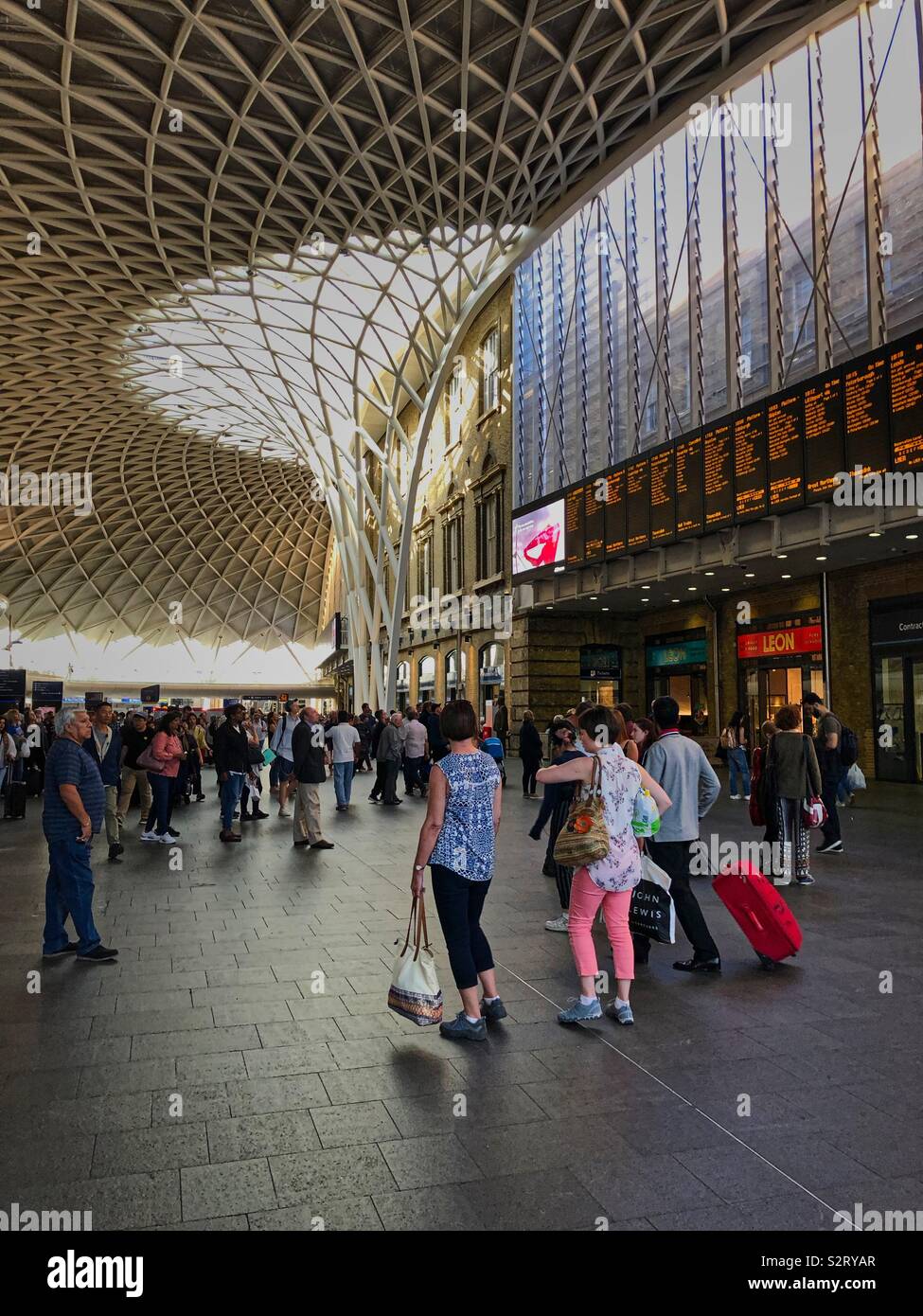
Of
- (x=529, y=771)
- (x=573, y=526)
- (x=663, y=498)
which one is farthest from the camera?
(x=573, y=526)

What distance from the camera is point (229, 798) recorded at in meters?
12.8

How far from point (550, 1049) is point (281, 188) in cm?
2234

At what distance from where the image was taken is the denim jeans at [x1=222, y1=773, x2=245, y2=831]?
12.7 metres

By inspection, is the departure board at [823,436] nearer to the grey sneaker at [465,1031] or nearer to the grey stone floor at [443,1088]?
the grey stone floor at [443,1088]

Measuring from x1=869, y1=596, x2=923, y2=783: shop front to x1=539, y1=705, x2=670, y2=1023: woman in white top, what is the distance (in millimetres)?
14830

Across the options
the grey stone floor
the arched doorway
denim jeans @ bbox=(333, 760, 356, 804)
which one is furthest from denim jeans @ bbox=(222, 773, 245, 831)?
the arched doorway

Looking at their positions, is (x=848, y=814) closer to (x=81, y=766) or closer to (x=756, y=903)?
(x=756, y=903)

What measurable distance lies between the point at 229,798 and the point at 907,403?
463 inches

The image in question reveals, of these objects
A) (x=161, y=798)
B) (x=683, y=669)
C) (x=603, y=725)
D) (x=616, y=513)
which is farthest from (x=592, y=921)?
(x=683, y=669)

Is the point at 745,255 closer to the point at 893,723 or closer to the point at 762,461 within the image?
the point at 762,461

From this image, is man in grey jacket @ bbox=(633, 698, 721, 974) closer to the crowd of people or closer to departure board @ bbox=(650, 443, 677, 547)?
the crowd of people

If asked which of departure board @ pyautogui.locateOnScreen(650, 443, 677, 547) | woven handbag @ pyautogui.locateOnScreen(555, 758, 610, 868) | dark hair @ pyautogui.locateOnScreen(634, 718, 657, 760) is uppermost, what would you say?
departure board @ pyautogui.locateOnScreen(650, 443, 677, 547)

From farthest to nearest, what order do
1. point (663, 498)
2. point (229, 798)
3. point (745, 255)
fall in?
point (745, 255) < point (663, 498) < point (229, 798)

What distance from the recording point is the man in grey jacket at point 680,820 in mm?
6133
